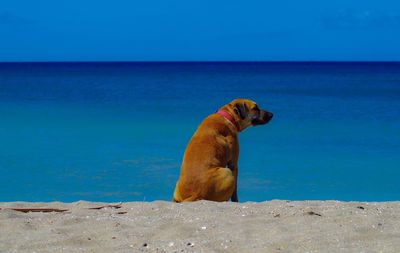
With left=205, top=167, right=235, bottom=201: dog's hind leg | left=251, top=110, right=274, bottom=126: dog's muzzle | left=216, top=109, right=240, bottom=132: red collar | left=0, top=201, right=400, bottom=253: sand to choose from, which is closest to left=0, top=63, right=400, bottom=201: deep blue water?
left=251, top=110, right=274, bottom=126: dog's muzzle

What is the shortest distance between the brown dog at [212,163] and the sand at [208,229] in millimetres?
563

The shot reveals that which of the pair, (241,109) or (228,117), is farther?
(241,109)

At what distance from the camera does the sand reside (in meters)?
4.92

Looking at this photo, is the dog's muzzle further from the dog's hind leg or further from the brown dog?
the dog's hind leg

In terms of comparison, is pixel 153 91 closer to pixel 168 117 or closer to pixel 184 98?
pixel 184 98

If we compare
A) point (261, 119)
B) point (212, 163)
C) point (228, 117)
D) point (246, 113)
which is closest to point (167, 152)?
point (261, 119)

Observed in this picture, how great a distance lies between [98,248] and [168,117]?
74.7ft

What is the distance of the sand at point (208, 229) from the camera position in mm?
4918

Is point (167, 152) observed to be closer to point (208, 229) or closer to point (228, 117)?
point (228, 117)

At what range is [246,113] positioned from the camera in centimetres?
821

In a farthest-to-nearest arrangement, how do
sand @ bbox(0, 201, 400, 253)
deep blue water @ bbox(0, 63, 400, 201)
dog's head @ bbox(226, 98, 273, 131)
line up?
deep blue water @ bbox(0, 63, 400, 201), dog's head @ bbox(226, 98, 273, 131), sand @ bbox(0, 201, 400, 253)

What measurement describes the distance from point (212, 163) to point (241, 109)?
3.57 ft

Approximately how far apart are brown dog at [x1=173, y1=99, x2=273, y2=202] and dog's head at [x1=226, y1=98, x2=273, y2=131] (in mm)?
91

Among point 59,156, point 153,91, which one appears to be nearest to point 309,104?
point 153,91
